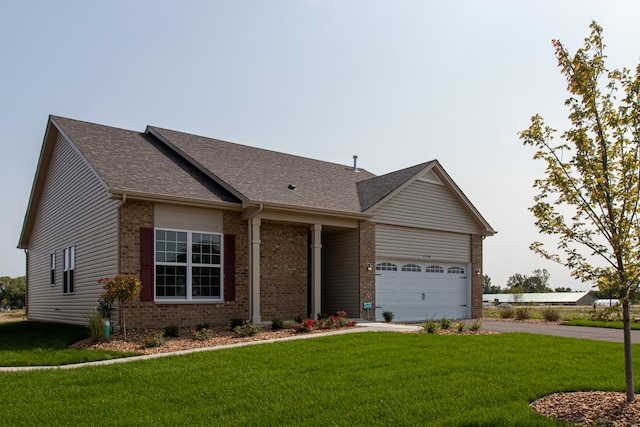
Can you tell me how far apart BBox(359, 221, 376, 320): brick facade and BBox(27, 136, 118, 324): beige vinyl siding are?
26.0ft

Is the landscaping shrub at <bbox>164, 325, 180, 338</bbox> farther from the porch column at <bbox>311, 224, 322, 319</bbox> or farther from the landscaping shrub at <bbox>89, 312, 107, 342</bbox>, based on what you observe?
the porch column at <bbox>311, 224, 322, 319</bbox>

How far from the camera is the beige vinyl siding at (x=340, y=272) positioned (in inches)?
741

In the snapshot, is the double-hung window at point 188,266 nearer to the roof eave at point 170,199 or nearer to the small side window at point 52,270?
the roof eave at point 170,199

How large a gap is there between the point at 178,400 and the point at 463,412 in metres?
3.67

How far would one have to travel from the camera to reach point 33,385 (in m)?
8.39

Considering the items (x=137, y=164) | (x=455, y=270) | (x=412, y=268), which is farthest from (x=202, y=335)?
(x=455, y=270)

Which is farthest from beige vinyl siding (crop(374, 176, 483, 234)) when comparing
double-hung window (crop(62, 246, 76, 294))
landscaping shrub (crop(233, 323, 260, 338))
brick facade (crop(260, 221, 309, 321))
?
double-hung window (crop(62, 246, 76, 294))

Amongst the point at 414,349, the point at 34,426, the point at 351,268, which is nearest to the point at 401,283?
the point at 351,268

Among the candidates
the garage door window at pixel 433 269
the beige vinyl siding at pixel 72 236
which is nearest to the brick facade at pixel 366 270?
the garage door window at pixel 433 269

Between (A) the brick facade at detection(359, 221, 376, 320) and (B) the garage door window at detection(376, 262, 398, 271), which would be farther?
(B) the garage door window at detection(376, 262, 398, 271)

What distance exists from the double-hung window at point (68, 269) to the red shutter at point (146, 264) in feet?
15.0

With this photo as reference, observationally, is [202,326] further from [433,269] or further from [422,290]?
[433,269]

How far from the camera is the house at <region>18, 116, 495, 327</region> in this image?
14.9 meters

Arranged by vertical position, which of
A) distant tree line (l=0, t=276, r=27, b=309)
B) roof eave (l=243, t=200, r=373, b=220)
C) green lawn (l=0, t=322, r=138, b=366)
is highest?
roof eave (l=243, t=200, r=373, b=220)
